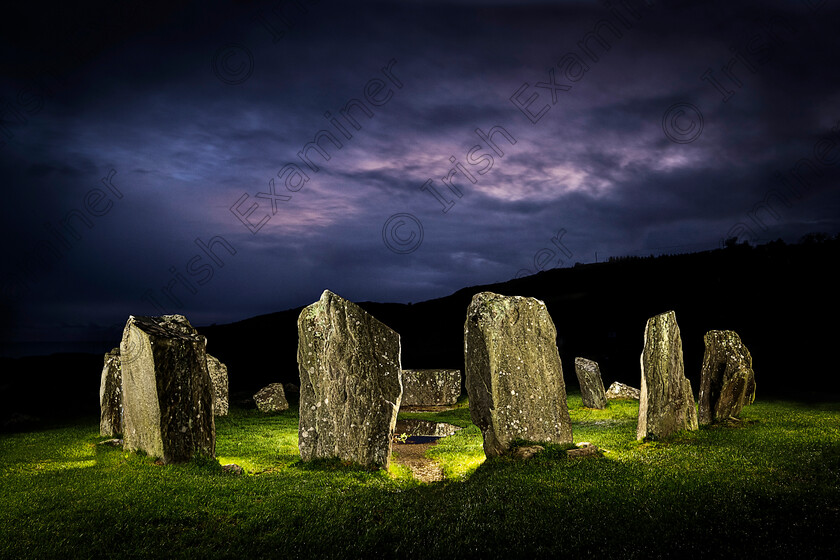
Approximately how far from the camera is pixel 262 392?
87.6 feet

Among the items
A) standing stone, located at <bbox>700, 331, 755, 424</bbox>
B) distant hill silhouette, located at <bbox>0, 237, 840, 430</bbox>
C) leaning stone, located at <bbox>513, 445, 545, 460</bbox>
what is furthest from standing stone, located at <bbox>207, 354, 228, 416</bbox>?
standing stone, located at <bbox>700, 331, 755, 424</bbox>

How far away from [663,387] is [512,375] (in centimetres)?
523

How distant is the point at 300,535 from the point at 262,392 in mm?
19918

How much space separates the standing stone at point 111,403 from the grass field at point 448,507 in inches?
130

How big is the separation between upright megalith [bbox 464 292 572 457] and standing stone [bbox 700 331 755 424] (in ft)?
21.7

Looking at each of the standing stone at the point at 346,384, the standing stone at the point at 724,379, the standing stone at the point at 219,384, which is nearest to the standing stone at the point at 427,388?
the standing stone at the point at 219,384

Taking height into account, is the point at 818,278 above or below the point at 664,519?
above

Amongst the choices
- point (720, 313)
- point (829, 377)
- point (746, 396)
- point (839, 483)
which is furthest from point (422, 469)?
point (720, 313)

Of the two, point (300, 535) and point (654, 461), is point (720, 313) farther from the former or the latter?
point (300, 535)

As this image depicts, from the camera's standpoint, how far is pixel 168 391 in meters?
12.3

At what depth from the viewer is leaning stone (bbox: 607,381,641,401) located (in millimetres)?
28431

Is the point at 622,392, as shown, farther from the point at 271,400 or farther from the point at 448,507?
the point at 448,507

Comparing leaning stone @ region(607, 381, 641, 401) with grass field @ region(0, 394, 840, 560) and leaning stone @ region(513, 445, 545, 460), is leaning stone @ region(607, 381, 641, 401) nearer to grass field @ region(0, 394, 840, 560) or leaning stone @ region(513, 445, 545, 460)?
grass field @ region(0, 394, 840, 560)

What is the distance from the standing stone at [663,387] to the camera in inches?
616
